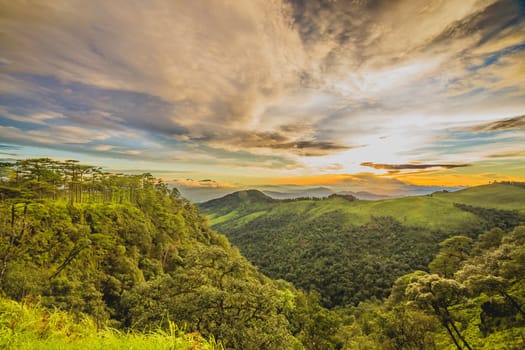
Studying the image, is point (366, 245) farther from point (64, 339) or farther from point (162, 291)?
point (64, 339)

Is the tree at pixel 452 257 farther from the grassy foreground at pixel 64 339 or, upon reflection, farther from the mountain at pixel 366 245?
the mountain at pixel 366 245

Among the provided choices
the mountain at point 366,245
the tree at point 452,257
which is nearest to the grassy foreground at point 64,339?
the tree at point 452,257

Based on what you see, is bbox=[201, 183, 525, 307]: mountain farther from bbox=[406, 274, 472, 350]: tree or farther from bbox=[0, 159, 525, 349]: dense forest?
bbox=[406, 274, 472, 350]: tree

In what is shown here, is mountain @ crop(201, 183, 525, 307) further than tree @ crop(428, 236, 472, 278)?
Yes

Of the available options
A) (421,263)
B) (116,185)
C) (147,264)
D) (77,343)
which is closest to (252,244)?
(421,263)

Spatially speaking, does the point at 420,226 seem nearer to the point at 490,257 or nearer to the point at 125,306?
the point at 490,257

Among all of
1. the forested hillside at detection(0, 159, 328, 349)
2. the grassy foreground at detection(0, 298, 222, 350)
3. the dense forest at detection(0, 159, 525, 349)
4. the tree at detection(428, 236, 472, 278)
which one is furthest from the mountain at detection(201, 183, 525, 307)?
the grassy foreground at detection(0, 298, 222, 350)

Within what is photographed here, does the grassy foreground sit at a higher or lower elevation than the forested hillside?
higher

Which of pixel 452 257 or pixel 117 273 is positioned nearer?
pixel 117 273

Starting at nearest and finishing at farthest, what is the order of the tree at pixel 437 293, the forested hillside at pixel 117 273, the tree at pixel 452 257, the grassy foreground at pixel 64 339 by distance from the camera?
the grassy foreground at pixel 64 339
the forested hillside at pixel 117 273
the tree at pixel 437 293
the tree at pixel 452 257

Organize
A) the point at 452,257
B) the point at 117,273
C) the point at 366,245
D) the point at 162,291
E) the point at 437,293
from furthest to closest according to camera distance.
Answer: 1. the point at 366,245
2. the point at 452,257
3. the point at 117,273
4. the point at 437,293
5. the point at 162,291

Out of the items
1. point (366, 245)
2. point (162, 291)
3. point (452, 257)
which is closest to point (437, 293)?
point (162, 291)

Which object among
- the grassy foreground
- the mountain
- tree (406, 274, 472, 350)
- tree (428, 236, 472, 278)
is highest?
the grassy foreground

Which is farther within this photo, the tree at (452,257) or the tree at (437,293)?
the tree at (452,257)
